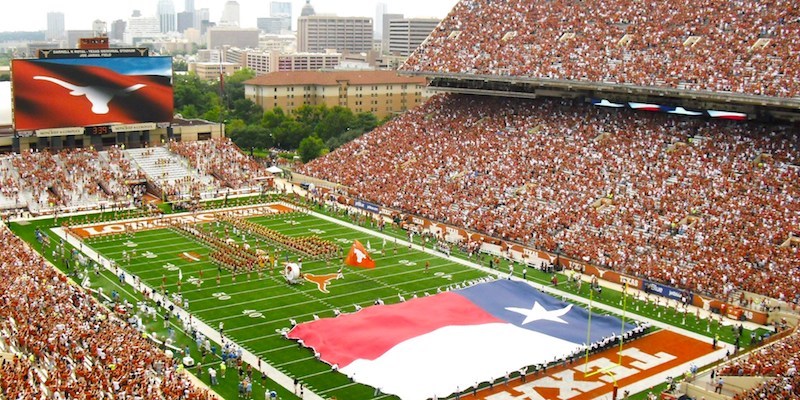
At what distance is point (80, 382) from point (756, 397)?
49.5 feet

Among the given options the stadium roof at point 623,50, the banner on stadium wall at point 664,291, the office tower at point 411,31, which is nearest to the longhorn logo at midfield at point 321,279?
the banner on stadium wall at point 664,291

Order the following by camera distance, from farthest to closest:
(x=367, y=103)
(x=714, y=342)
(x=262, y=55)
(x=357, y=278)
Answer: (x=262, y=55)
(x=367, y=103)
(x=357, y=278)
(x=714, y=342)

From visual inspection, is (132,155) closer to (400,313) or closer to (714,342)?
(400,313)

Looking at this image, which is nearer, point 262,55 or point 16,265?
point 16,265

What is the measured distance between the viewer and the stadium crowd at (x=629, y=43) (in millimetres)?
38500

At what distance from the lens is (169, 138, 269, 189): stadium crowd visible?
51.3 m

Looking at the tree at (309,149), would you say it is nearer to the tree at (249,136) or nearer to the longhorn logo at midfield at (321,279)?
the tree at (249,136)

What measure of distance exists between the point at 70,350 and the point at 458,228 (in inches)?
834

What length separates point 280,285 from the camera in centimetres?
3170

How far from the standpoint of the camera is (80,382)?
19.7 metres

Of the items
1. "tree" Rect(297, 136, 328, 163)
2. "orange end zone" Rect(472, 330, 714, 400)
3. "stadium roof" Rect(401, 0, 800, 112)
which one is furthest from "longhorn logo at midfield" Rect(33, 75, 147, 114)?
"orange end zone" Rect(472, 330, 714, 400)

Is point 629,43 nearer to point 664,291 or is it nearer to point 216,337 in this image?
point 664,291

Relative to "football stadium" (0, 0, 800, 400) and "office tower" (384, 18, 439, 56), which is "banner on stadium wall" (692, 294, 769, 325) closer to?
"football stadium" (0, 0, 800, 400)

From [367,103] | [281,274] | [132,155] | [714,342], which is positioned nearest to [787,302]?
[714,342]
